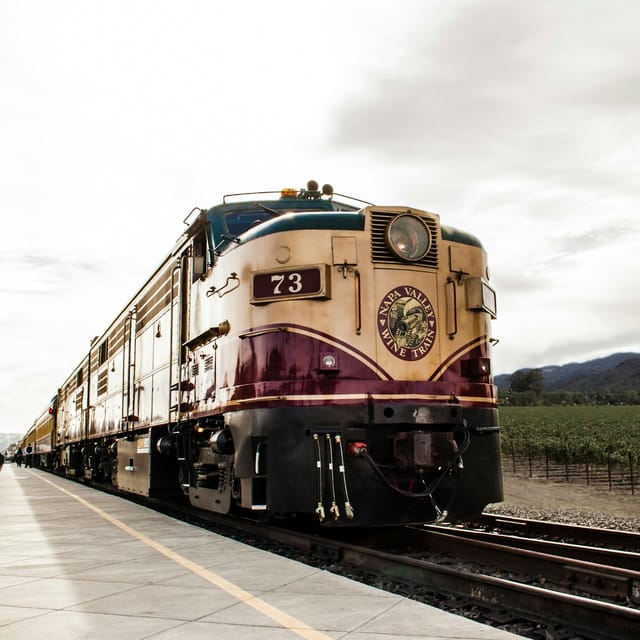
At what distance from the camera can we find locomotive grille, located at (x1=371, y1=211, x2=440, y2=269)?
7.81 meters

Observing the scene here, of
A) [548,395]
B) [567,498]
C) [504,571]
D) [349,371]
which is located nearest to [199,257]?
[349,371]

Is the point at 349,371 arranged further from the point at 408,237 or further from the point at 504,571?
the point at 504,571

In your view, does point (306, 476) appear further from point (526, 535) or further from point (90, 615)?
point (526, 535)

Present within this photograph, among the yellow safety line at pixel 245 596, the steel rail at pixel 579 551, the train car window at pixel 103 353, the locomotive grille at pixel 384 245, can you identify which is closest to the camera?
the yellow safety line at pixel 245 596

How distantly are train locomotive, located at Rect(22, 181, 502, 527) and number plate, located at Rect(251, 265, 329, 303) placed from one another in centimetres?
1

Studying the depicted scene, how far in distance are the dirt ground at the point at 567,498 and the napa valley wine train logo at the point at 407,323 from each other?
9116 millimetres

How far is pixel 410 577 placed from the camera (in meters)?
6.10

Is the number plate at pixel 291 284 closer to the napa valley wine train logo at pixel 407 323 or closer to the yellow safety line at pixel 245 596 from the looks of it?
the napa valley wine train logo at pixel 407 323

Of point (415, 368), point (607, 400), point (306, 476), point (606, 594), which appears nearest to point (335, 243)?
point (415, 368)

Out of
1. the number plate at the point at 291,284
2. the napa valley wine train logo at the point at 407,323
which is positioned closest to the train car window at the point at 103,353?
the number plate at the point at 291,284

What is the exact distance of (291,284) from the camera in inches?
299

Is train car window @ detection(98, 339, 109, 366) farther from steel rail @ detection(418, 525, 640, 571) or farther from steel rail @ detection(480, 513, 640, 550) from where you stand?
steel rail @ detection(418, 525, 640, 571)

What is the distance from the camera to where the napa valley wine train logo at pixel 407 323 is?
7629 millimetres

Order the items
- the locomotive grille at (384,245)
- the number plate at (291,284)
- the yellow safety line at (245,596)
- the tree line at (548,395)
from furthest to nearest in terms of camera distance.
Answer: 1. the tree line at (548,395)
2. the locomotive grille at (384,245)
3. the number plate at (291,284)
4. the yellow safety line at (245,596)
